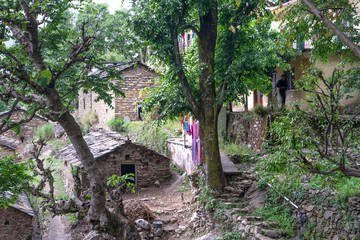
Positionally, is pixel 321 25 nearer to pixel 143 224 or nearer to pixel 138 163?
pixel 143 224

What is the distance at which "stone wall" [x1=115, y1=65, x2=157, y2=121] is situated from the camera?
68.9 ft

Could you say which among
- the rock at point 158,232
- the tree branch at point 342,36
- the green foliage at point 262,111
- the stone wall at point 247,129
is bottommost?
the rock at point 158,232

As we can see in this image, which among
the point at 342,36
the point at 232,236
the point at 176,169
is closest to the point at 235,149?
the point at 176,169

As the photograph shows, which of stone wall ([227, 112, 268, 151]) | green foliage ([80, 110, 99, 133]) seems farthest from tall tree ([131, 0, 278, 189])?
green foliage ([80, 110, 99, 133])

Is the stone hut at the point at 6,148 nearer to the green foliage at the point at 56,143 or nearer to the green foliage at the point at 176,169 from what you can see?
the green foliage at the point at 56,143

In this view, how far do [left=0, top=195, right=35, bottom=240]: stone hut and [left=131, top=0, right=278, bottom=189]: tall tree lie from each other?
5452 mm

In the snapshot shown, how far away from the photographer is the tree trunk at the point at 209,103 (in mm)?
9547

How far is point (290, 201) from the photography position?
25.4 ft

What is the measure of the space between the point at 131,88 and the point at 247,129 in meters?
10.5

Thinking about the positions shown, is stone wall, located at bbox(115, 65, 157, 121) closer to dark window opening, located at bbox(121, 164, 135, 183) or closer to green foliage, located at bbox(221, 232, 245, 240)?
dark window opening, located at bbox(121, 164, 135, 183)

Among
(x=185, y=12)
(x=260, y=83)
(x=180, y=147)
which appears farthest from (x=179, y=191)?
(x=185, y=12)

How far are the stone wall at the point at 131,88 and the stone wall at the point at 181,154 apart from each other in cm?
520

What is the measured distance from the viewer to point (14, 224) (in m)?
8.21

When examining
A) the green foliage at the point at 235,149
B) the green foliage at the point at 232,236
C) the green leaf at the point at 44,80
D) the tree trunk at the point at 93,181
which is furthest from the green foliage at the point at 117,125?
the green leaf at the point at 44,80
